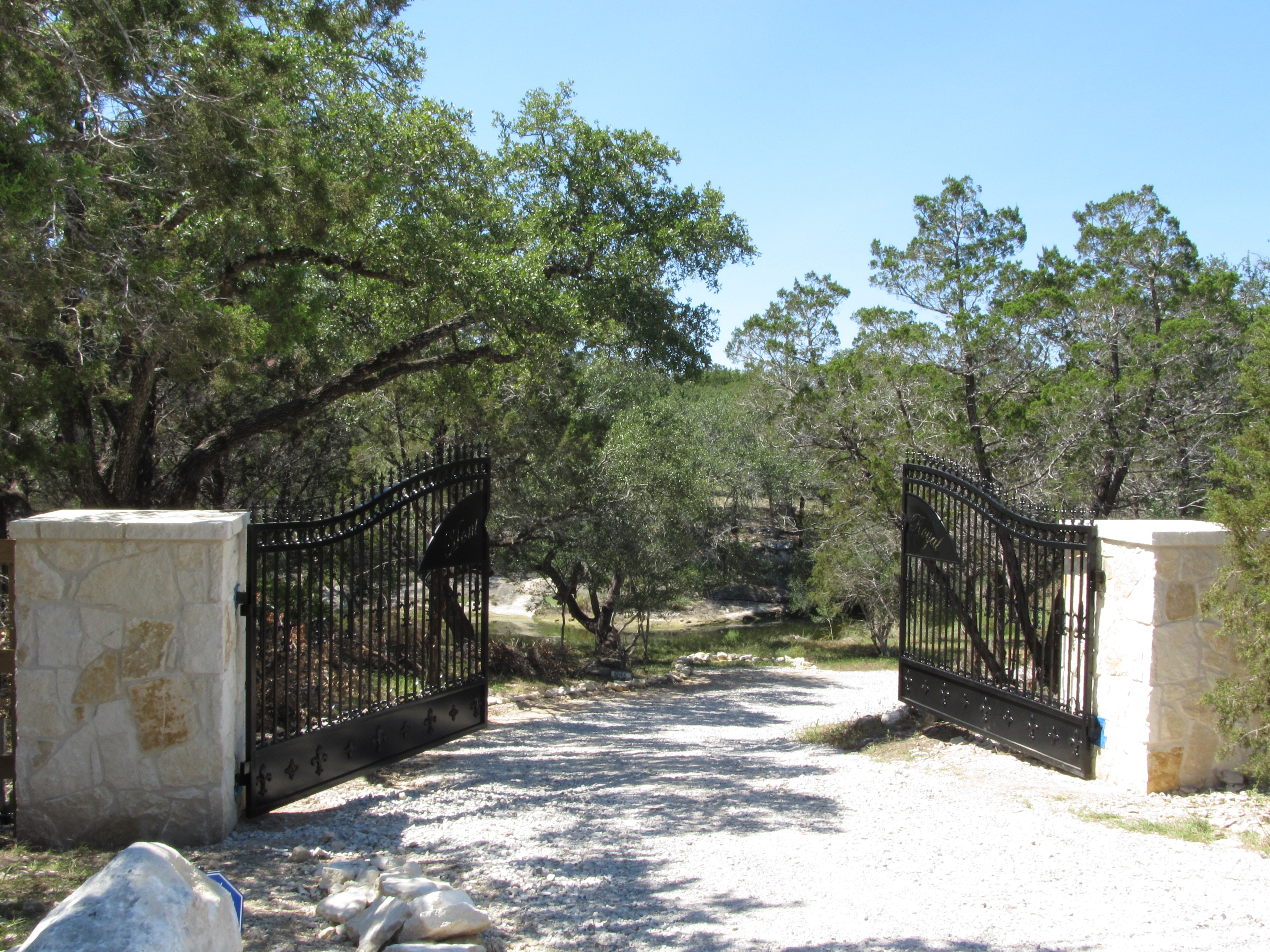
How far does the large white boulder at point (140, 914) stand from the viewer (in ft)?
7.48

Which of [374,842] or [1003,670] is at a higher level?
[1003,670]

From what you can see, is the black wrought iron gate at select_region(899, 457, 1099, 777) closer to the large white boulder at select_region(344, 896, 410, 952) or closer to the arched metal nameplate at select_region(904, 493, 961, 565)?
the arched metal nameplate at select_region(904, 493, 961, 565)

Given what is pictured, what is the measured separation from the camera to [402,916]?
3715 millimetres

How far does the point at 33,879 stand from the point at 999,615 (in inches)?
280

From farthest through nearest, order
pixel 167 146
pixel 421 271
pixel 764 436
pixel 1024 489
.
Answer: pixel 764 436 → pixel 1024 489 → pixel 421 271 → pixel 167 146

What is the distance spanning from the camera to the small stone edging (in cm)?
1282

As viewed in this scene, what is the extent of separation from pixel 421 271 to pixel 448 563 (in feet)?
10.1

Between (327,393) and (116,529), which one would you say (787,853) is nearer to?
(116,529)

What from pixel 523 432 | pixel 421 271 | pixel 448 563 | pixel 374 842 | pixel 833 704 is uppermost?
pixel 421 271

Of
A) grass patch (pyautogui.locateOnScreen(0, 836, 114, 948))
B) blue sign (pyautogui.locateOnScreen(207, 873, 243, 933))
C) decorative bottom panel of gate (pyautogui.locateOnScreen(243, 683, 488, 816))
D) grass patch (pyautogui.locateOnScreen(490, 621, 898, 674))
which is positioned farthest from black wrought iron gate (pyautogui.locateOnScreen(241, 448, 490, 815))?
grass patch (pyautogui.locateOnScreen(490, 621, 898, 674))

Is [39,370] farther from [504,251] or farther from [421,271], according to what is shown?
[504,251]

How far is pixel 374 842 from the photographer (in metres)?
5.23

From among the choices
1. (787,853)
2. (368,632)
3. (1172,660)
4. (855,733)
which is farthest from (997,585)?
(368,632)

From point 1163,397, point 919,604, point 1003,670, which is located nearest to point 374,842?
point 1003,670
